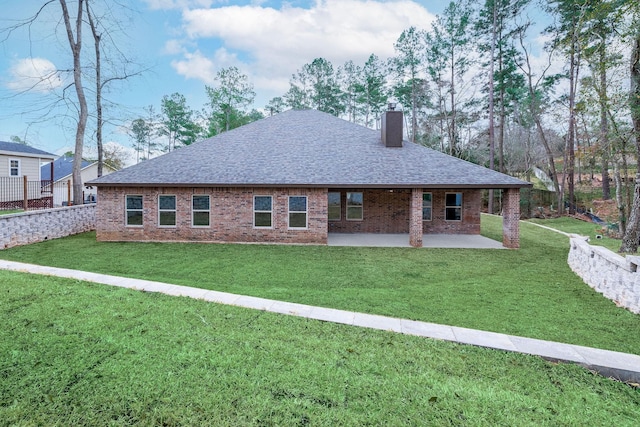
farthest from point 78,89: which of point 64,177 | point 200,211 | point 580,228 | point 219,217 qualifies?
point 580,228

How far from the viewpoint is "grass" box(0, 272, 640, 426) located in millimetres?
2631

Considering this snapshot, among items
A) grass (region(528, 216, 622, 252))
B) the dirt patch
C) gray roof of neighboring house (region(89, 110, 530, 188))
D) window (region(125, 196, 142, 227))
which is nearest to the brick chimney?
gray roof of neighboring house (region(89, 110, 530, 188))

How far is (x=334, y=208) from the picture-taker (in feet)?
48.9

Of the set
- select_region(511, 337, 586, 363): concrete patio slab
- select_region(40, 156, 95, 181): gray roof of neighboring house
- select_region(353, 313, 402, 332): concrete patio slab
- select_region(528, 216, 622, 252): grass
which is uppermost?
select_region(40, 156, 95, 181): gray roof of neighboring house

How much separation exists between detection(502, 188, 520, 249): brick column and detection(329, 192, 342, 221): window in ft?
21.5

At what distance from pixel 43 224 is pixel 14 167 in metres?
12.2

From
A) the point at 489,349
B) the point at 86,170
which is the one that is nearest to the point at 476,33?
the point at 489,349

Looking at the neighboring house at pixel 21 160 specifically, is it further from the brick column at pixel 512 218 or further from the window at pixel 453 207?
the brick column at pixel 512 218

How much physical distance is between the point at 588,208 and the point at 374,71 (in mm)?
20712

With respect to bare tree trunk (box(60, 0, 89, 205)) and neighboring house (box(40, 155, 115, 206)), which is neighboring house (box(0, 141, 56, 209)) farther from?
bare tree trunk (box(60, 0, 89, 205))

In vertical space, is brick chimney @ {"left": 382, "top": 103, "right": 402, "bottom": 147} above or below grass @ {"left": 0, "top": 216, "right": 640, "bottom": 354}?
above

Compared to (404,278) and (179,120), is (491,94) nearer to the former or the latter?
(404,278)

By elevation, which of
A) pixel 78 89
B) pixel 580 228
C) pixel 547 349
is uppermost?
pixel 78 89

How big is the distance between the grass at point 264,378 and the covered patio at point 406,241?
7.69 metres
